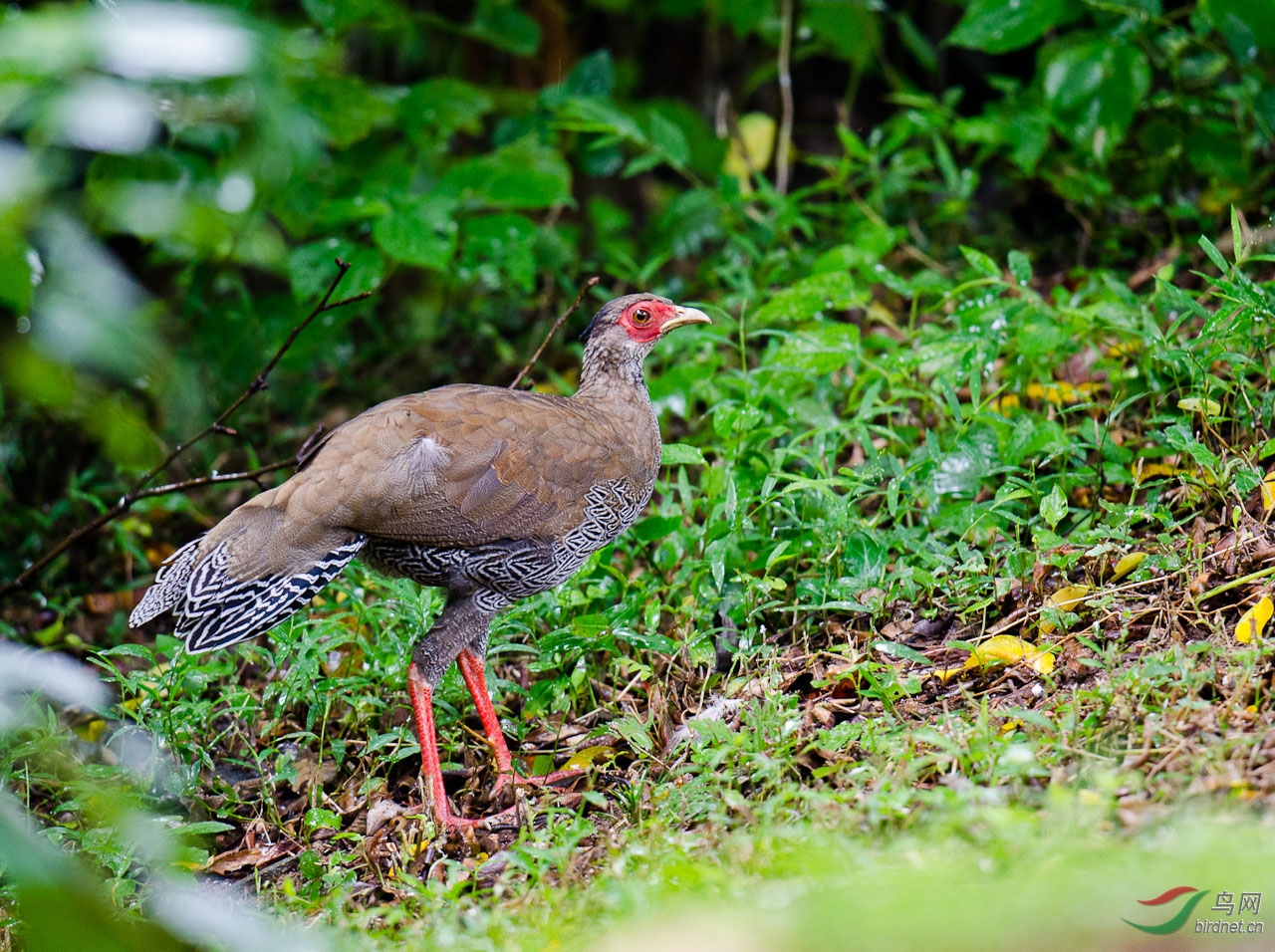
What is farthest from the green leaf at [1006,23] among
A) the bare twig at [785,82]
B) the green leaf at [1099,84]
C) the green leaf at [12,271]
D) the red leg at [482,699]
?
the green leaf at [12,271]

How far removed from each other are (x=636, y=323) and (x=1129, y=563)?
2427mm

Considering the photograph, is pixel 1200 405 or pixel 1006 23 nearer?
pixel 1200 405

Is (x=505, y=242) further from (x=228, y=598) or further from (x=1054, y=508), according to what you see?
(x=1054, y=508)

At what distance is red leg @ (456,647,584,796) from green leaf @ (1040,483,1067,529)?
2.10 metres

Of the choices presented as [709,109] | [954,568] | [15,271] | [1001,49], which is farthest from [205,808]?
[709,109]

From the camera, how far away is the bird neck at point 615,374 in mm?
5344

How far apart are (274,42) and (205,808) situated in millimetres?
3950

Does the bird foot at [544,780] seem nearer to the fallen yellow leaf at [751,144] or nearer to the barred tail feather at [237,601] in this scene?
the barred tail feather at [237,601]

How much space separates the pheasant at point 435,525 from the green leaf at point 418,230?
1.63 m

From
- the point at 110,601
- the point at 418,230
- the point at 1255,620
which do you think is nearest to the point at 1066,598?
the point at 1255,620

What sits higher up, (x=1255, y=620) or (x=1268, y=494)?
(x=1268, y=494)

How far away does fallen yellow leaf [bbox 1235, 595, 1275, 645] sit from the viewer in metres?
3.70

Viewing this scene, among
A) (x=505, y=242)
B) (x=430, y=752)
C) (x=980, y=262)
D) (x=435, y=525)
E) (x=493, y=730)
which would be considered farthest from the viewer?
(x=505, y=242)

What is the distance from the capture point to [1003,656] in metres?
4.16
